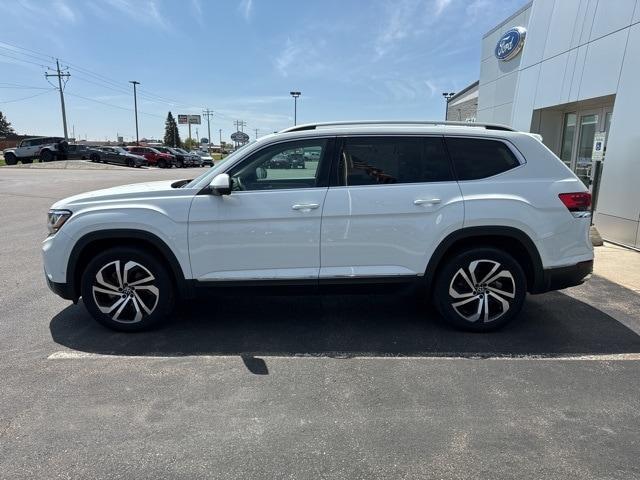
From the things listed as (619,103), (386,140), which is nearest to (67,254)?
(386,140)

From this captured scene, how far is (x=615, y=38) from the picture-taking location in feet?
26.4

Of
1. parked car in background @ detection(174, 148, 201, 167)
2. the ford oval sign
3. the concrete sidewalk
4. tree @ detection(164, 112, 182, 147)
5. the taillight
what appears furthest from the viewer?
tree @ detection(164, 112, 182, 147)

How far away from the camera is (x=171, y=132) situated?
127750 millimetres

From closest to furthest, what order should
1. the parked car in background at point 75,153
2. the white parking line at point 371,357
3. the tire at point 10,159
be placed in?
the white parking line at point 371,357, the tire at point 10,159, the parked car in background at point 75,153

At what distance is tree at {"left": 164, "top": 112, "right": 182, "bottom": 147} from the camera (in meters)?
125

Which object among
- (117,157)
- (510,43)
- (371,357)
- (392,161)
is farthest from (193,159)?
(371,357)

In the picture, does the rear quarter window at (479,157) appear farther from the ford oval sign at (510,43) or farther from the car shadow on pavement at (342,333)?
the ford oval sign at (510,43)

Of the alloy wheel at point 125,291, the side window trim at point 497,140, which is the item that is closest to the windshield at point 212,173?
the alloy wheel at point 125,291

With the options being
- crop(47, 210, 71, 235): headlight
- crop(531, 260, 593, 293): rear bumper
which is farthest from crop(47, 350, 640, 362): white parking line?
crop(47, 210, 71, 235): headlight

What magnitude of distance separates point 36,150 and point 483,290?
4657 centimetres

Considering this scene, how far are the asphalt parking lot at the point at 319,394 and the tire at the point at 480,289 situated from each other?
203 millimetres

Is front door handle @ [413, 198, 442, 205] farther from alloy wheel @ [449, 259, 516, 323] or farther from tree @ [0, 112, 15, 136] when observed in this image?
tree @ [0, 112, 15, 136]

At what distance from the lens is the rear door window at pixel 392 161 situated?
4090mm

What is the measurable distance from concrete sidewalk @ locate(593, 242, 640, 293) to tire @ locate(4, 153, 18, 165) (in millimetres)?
45501
